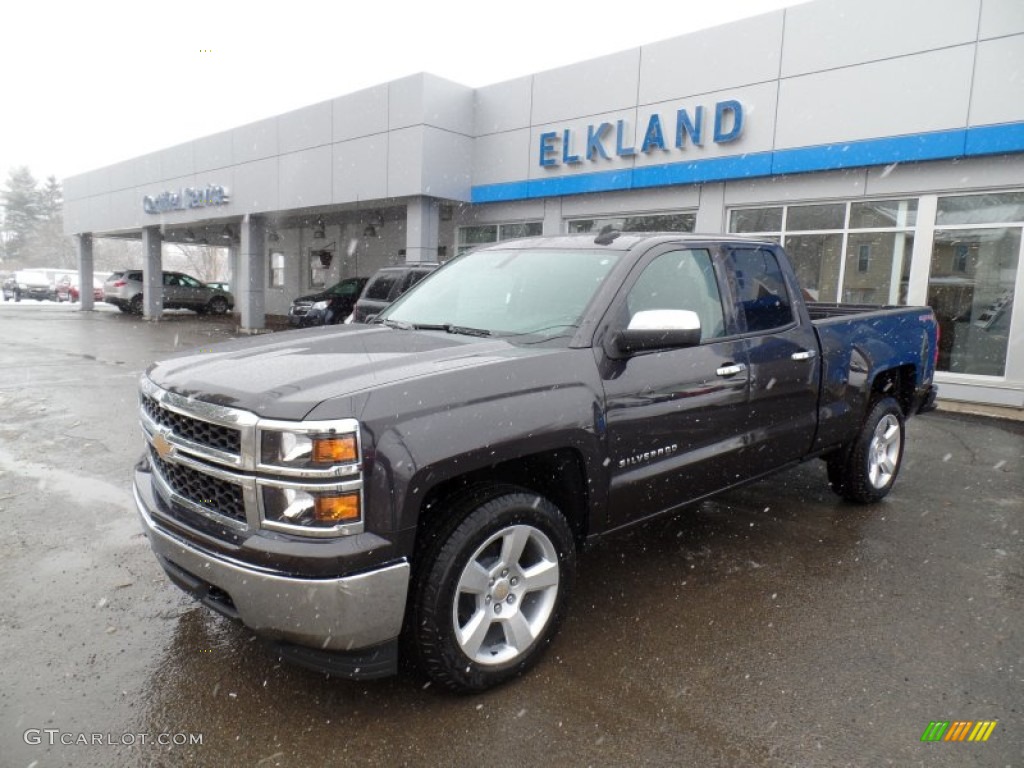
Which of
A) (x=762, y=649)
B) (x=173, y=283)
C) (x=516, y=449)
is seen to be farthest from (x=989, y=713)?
(x=173, y=283)

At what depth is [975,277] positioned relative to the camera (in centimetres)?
1048

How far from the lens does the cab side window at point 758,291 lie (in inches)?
157

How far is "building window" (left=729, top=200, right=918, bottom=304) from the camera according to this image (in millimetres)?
11047

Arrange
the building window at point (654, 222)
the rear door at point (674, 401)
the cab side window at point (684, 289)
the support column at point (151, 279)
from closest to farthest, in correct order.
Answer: the rear door at point (674, 401) → the cab side window at point (684, 289) → the building window at point (654, 222) → the support column at point (151, 279)

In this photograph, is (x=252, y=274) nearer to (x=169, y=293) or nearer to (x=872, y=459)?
(x=169, y=293)

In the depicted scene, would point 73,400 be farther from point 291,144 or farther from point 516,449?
point 291,144

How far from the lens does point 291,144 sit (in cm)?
1916

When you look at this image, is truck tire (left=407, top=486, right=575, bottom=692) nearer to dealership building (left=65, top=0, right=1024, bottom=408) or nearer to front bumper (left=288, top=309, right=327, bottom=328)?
dealership building (left=65, top=0, right=1024, bottom=408)

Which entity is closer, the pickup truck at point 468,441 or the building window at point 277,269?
the pickup truck at point 468,441

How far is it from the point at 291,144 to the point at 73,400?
40.7ft

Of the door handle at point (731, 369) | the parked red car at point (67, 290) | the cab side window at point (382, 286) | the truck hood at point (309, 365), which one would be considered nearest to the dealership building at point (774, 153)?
the cab side window at point (382, 286)

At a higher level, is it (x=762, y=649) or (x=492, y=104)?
Result: (x=492, y=104)

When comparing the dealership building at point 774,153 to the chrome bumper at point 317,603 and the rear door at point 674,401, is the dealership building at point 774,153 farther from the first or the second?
the chrome bumper at point 317,603

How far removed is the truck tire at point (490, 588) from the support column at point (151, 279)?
2739 cm
